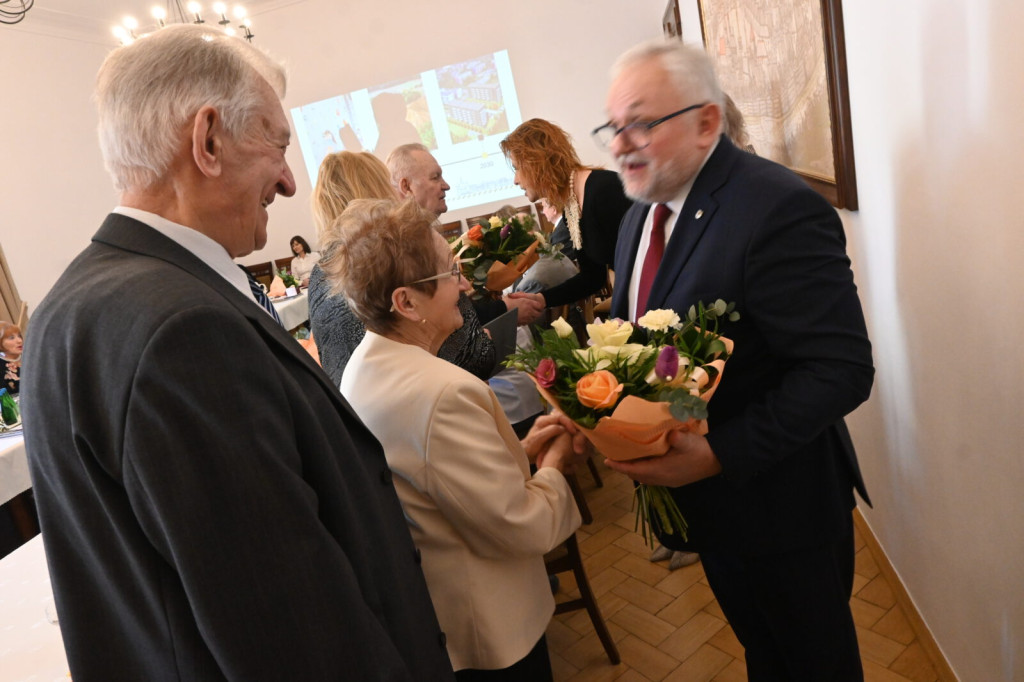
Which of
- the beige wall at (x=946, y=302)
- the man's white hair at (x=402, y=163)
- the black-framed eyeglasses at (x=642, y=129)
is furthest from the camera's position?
the man's white hair at (x=402, y=163)

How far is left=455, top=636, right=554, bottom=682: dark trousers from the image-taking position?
1584 mm

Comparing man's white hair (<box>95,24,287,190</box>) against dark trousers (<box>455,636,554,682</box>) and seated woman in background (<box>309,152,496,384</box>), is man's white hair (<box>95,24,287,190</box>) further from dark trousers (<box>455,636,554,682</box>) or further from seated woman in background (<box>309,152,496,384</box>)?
dark trousers (<box>455,636,554,682</box>)

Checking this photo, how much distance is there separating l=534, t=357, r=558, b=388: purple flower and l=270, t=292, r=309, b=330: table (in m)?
5.99

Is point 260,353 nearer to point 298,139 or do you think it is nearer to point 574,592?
point 574,592

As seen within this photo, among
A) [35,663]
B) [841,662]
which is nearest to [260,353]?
[35,663]

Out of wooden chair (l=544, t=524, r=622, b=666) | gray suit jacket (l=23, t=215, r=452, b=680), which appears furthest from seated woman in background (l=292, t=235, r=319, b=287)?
gray suit jacket (l=23, t=215, r=452, b=680)

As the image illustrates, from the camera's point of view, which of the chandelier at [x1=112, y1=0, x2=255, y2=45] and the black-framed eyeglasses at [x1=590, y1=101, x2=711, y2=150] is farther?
the chandelier at [x1=112, y1=0, x2=255, y2=45]

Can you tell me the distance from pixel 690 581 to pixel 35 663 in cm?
238

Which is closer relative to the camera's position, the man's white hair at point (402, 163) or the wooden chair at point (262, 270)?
the man's white hair at point (402, 163)

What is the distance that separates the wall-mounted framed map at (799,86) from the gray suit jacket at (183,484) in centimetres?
128

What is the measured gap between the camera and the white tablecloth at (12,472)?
327 cm

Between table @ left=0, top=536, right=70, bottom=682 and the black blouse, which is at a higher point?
the black blouse

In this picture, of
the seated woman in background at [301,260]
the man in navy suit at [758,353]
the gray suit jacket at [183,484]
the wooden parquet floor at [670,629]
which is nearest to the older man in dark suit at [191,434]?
the gray suit jacket at [183,484]

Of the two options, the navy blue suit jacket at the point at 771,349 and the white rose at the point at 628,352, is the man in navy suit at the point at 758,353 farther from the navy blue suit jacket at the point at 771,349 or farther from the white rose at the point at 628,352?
the white rose at the point at 628,352
